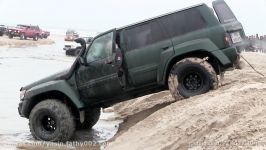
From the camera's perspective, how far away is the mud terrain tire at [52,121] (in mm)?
9719

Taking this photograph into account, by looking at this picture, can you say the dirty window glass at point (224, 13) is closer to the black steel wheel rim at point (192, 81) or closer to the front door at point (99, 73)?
the black steel wheel rim at point (192, 81)

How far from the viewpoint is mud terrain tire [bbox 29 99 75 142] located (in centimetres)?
972

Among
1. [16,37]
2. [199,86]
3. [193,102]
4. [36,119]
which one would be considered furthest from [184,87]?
[16,37]

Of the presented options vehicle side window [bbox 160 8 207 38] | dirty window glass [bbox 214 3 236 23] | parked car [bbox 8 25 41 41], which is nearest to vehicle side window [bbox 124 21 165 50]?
vehicle side window [bbox 160 8 207 38]

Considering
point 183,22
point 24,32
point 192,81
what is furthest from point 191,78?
point 24,32

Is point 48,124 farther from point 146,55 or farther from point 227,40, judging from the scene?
point 227,40

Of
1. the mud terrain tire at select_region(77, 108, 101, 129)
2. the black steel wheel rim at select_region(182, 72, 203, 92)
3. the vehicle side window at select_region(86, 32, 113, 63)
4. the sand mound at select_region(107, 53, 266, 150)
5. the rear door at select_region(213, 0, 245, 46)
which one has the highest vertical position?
the rear door at select_region(213, 0, 245, 46)

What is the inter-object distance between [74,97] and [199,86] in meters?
2.52

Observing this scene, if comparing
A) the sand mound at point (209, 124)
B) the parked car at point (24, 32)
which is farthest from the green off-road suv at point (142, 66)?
the parked car at point (24, 32)

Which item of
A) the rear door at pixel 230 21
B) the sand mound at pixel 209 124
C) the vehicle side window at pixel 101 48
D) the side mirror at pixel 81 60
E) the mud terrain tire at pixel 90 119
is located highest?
the rear door at pixel 230 21

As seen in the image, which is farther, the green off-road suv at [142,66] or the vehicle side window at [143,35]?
the vehicle side window at [143,35]

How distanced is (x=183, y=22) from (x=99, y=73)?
6.51ft

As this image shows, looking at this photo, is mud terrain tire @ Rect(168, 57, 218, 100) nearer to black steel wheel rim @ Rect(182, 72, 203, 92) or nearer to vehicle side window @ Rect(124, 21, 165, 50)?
black steel wheel rim @ Rect(182, 72, 203, 92)

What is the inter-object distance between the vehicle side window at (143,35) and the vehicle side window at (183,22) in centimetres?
19
